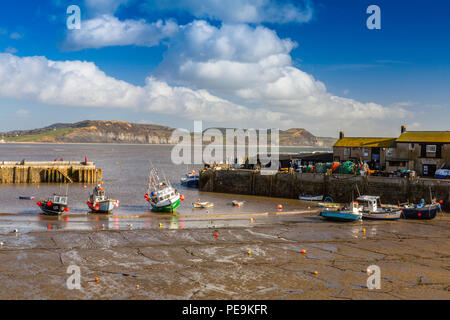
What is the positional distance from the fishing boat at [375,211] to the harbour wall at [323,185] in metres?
4.39

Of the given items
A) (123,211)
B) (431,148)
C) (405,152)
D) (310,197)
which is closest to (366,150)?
(405,152)

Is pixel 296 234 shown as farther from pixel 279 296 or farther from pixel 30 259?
pixel 30 259

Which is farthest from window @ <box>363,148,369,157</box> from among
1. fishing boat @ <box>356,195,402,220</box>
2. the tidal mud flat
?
the tidal mud flat

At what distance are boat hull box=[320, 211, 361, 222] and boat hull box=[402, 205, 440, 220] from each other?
4709 mm

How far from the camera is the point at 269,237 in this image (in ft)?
93.7

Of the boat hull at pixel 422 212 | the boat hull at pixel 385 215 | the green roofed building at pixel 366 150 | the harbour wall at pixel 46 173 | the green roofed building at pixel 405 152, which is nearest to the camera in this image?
the boat hull at pixel 385 215

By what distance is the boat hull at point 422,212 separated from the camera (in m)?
34.6

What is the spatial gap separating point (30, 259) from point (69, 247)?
9.35 feet

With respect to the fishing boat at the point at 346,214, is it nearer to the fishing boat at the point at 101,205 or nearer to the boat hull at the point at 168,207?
the boat hull at the point at 168,207

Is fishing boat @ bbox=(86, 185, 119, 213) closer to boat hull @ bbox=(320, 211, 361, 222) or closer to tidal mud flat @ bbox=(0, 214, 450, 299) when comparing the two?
tidal mud flat @ bbox=(0, 214, 450, 299)

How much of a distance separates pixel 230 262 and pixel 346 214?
15267 mm

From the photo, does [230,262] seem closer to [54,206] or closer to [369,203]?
[369,203]

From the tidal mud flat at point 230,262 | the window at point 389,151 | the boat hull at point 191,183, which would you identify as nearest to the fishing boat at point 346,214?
the tidal mud flat at point 230,262

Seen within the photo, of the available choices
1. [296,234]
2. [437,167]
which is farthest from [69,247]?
[437,167]
